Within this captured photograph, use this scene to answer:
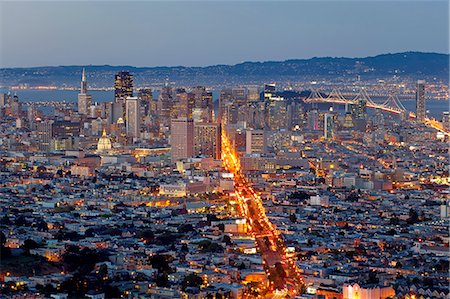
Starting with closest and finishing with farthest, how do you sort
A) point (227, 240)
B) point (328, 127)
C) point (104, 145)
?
point (227, 240) → point (104, 145) → point (328, 127)

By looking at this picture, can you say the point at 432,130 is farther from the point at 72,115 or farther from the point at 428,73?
the point at 428,73

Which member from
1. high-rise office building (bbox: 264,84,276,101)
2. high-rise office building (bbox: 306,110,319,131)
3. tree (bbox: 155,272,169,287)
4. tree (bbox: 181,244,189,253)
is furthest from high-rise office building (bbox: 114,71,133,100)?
tree (bbox: 155,272,169,287)

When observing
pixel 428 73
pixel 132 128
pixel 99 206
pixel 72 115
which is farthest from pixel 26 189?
pixel 428 73

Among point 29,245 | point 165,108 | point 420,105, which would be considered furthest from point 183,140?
point 420,105

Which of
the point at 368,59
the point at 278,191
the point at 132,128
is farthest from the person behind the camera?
the point at 368,59

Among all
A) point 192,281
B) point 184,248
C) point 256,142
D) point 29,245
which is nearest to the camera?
point 192,281

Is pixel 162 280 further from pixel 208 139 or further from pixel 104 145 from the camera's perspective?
pixel 104 145
